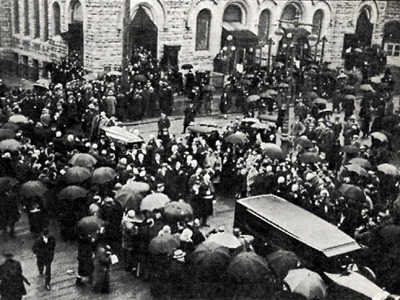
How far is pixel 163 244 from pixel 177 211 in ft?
4.76

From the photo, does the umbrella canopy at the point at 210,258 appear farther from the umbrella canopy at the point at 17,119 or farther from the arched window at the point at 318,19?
the arched window at the point at 318,19

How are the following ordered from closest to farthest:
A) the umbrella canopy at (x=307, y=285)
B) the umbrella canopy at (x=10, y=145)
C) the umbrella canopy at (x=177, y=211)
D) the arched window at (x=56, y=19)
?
1. the umbrella canopy at (x=307, y=285)
2. the umbrella canopy at (x=177, y=211)
3. the umbrella canopy at (x=10, y=145)
4. the arched window at (x=56, y=19)

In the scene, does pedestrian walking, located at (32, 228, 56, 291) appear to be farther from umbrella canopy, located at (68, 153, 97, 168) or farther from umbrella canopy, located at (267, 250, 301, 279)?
umbrella canopy, located at (267, 250, 301, 279)

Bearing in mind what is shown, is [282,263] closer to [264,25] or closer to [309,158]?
[309,158]

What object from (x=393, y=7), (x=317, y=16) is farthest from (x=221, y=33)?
(x=393, y=7)

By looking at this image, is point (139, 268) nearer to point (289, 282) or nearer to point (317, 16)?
point (289, 282)

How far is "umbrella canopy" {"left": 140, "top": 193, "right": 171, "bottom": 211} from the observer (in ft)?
41.8

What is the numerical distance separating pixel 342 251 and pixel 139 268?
434 cm

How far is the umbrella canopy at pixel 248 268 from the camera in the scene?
10422mm

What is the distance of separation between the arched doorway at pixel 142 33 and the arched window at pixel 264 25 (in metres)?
7.37

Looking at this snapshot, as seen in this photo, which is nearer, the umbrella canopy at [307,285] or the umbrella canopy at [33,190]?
the umbrella canopy at [307,285]

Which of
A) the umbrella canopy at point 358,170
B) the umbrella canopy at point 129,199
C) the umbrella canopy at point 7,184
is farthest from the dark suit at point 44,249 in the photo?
the umbrella canopy at point 358,170

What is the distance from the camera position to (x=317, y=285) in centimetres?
1000

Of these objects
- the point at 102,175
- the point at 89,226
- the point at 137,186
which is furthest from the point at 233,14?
the point at 89,226
